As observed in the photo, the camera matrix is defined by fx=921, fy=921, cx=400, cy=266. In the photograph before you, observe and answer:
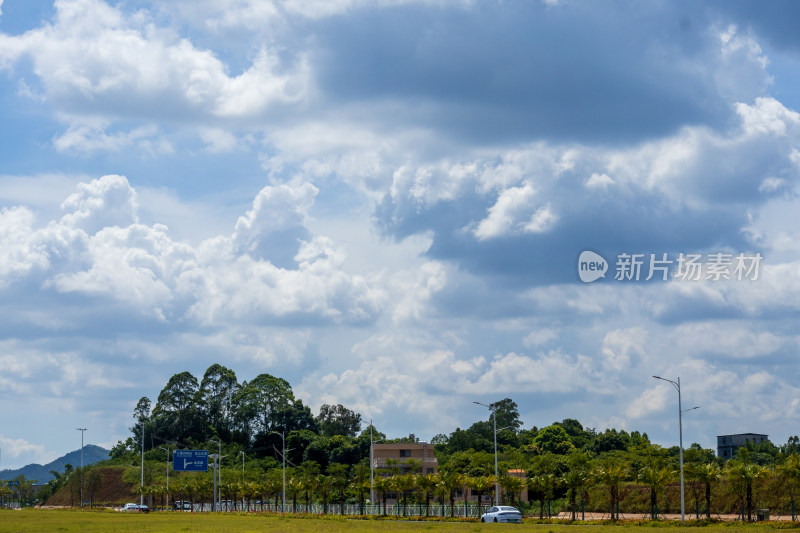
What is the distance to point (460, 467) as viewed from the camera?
117812 millimetres

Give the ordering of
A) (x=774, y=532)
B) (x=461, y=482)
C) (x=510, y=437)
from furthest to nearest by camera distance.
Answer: (x=510, y=437) < (x=461, y=482) < (x=774, y=532)

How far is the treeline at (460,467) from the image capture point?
253 ft

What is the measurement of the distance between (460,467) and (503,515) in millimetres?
45211

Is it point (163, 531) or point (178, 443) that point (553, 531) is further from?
point (178, 443)

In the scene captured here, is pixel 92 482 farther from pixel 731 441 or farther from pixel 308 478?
pixel 731 441

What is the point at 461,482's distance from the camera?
297ft

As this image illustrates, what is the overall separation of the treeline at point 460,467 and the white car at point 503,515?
180 inches

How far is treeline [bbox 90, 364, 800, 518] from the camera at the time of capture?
253ft

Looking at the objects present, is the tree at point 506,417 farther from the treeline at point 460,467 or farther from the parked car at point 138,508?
the parked car at point 138,508

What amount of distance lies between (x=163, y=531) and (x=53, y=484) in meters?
141

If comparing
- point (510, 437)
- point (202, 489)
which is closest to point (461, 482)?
point (202, 489)

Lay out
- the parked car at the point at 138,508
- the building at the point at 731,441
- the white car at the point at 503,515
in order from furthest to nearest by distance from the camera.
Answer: the building at the point at 731,441 < the parked car at the point at 138,508 < the white car at the point at 503,515

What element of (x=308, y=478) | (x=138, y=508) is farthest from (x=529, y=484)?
(x=138, y=508)

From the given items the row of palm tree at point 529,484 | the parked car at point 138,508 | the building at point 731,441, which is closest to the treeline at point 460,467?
the row of palm tree at point 529,484
